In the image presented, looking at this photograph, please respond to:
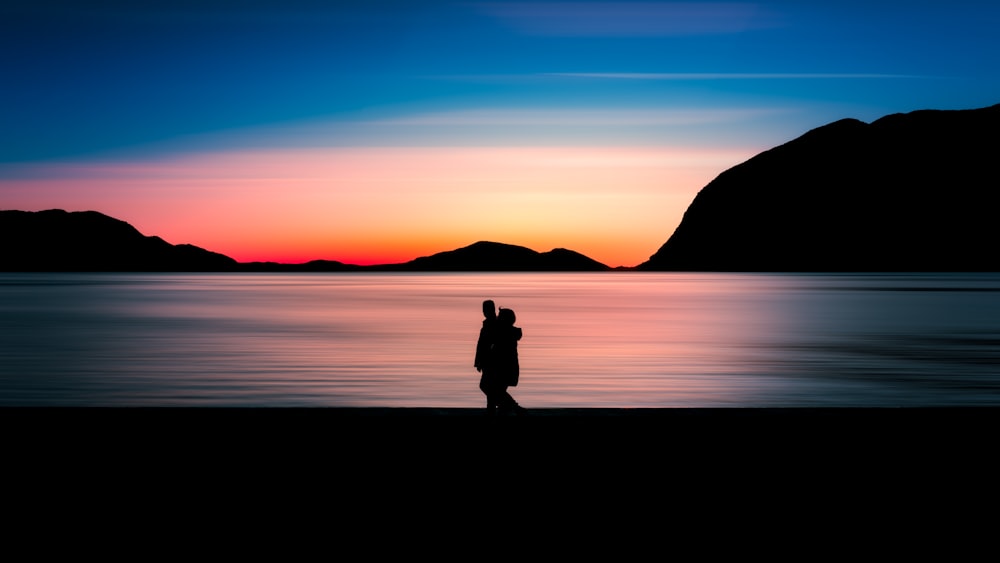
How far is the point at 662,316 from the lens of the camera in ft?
250

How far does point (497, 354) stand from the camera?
12.6 metres

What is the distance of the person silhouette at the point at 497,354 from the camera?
12.4 metres
